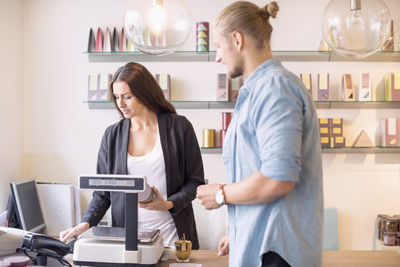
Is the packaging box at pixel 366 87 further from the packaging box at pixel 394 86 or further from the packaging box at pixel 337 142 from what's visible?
the packaging box at pixel 337 142

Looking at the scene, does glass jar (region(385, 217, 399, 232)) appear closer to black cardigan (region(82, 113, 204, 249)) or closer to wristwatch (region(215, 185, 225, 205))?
black cardigan (region(82, 113, 204, 249))

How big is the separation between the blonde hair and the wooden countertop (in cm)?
91

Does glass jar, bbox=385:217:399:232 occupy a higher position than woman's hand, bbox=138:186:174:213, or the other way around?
woman's hand, bbox=138:186:174:213

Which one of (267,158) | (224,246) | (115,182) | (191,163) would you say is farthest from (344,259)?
(115,182)

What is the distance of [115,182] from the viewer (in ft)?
4.56

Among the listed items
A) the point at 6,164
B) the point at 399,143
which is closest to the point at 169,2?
the point at 6,164

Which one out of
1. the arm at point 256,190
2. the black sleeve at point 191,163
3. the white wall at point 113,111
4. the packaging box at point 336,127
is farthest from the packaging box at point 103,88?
the arm at point 256,190

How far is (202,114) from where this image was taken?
11.4 ft

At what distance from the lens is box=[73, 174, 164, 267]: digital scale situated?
4.56 feet

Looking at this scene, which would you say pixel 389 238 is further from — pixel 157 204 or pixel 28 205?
pixel 28 205

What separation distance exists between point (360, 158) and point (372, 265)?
1.88m

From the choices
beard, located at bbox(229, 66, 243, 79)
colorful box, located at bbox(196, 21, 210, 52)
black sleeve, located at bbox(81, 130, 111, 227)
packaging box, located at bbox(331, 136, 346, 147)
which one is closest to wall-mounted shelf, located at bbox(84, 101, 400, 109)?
packaging box, located at bbox(331, 136, 346, 147)

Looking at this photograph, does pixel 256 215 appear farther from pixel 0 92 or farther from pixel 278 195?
pixel 0 92

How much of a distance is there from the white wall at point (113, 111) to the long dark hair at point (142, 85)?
133cm
